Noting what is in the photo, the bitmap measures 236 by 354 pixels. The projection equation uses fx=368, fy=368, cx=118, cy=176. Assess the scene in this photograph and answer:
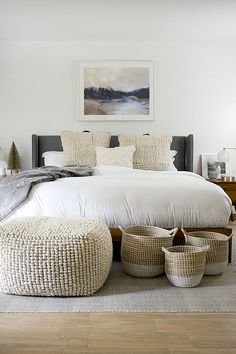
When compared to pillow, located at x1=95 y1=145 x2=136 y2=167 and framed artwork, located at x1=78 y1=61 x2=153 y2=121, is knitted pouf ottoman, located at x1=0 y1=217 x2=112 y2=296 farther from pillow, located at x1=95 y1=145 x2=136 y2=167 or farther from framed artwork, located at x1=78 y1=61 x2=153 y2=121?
framed artwork, located at x1=78 y1=61 x2=153 y2=121

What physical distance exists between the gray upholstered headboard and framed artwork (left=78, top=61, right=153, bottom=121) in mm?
453

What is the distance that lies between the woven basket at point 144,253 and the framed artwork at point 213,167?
2.68m

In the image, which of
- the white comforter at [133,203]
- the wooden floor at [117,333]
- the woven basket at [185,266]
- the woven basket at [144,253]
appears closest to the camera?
the wooden floor at [117,333]

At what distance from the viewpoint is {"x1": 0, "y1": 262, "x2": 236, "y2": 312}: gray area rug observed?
223 cm

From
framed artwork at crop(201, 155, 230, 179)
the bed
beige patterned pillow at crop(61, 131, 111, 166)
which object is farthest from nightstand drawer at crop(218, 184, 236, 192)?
the bed

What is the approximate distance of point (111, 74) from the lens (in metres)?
5.37

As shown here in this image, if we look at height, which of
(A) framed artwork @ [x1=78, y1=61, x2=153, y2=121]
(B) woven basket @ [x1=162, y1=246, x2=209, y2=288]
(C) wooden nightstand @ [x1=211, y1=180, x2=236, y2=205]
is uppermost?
(A) framed artwork @ [x1=78, y1=61, x2=153, y2=121]

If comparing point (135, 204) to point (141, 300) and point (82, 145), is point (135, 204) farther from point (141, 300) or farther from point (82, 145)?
point (82, 145)

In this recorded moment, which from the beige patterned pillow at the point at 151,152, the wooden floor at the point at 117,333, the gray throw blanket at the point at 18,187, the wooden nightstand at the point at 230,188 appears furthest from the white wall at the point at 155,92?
the wooden floor at the point at 117,333

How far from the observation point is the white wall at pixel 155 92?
534 centimetres

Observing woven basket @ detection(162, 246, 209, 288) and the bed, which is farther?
the bed

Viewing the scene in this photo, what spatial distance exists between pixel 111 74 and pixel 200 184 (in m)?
2.83

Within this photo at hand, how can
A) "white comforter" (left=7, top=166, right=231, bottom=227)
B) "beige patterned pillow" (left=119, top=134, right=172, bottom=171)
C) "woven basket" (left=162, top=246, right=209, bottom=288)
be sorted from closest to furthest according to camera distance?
1. "woven basket" (left=162, top=246, right=209, bottom=288)
2. "white comforter" (left=7, top=166, right=231, bottom=227)
3. "beige patterned pillow" (left=119, top=134, right=172, bottom=171)

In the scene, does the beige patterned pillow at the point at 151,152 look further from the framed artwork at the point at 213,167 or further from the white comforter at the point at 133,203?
the white comforter at the point at 133,203
